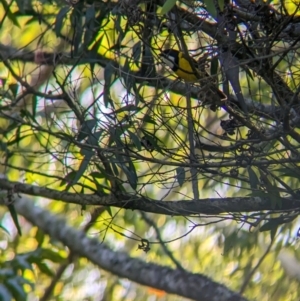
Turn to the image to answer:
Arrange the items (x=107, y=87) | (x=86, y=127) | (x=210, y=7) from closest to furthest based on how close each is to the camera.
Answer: (x=210, y=7), (x=86, y=127), (x=107, y=87)

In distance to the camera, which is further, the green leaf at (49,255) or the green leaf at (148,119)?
the green leaf at (49,255)

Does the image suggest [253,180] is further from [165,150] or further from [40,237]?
[40,237]

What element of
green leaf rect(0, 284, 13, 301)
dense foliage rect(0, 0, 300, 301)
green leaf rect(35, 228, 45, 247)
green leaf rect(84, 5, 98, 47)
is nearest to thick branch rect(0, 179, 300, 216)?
dense foliage rect(0, 0, 300, 301)

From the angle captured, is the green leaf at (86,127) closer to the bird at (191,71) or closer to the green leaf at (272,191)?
the bird at (191,71)

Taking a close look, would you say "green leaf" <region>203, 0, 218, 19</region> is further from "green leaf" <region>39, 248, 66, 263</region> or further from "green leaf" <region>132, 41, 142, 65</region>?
"green leaf" <region>39, 248, 66, 263</region>

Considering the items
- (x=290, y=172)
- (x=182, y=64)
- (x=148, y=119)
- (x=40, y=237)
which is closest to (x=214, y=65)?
(x=182, y=64)

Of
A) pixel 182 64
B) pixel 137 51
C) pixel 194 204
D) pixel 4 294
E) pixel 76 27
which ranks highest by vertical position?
pixel 76 27

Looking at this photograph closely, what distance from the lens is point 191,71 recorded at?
78.4 inches

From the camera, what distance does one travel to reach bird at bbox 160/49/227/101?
6.15 feet

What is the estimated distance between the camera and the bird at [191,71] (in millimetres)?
1874

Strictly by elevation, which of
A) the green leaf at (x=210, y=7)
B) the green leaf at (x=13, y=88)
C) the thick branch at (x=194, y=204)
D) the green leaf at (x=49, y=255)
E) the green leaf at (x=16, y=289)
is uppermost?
the green leaf at (x=13, y=88)

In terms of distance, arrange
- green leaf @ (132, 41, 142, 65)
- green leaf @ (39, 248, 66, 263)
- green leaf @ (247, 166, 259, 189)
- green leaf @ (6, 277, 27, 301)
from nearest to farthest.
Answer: green leaf @ (247, 166, 259, 189)
green leaf @ (132, 41, 142, 65)
green leaf @ (6, 277, 27, 301)
green leaf @ (39, 248, 66, 263)

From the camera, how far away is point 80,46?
10.5 feet

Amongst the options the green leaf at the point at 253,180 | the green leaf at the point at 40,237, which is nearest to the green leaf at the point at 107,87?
the green leaf at the point at 253,180
